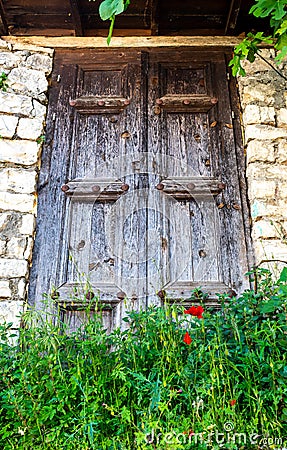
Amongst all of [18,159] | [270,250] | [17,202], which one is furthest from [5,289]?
[270,250]

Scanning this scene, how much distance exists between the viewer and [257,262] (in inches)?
127

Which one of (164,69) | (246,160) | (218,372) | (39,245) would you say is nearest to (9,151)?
(39,245)

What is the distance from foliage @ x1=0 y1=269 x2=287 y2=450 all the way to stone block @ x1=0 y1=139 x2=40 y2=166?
4.53 feet

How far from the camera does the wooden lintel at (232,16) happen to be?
3693mm

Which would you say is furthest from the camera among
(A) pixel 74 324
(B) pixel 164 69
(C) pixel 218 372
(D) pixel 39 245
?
(B) pixel 164 69

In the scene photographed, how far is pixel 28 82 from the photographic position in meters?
3.70

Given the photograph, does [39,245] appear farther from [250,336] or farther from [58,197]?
[250,336]

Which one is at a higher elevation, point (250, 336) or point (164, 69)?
point (164, 69)

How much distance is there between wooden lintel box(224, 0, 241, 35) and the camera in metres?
3.69

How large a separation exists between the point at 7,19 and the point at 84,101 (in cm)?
89

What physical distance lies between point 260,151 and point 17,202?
63.1 inches

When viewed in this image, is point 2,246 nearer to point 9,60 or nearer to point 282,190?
point 9,60

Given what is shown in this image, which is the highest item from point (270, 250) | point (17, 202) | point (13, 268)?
point (17, 202)

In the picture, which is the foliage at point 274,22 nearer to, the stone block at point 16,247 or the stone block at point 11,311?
the stone block at point 16,247
